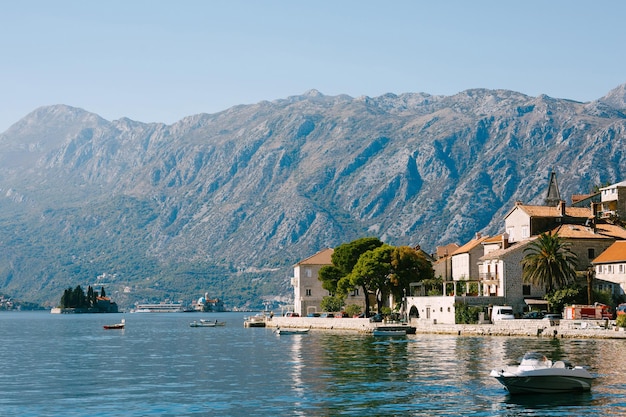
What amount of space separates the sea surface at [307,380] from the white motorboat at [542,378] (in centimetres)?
78

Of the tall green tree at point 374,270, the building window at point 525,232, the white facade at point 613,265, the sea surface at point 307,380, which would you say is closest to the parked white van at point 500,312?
the sea surface at point 307,380

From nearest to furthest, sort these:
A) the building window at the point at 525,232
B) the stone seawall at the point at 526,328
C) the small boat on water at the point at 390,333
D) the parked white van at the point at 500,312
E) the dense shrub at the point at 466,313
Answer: the stone seawall at the point at 526,328 → the parked white van at the point at 500,312 → the small boat on water at the point at 390,333 → the dense shrub at the point at 466,313 → the building window at the point at 525,232

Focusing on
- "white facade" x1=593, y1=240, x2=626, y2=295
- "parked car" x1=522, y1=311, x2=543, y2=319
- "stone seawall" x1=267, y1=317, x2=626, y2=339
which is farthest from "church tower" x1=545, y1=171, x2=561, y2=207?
"parked car" x1=522, y1=311, x2=543, y2=319

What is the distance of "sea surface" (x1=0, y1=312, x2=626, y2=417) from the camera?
56875mm

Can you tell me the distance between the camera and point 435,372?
73938 mm

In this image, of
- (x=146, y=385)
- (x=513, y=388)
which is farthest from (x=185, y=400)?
(x=513, y=388)

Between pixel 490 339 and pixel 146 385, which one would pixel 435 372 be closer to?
pixel 146 385

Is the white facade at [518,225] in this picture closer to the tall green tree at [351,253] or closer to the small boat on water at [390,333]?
the tall green tree at [351,253]

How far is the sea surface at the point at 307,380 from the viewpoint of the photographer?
56.9 metres

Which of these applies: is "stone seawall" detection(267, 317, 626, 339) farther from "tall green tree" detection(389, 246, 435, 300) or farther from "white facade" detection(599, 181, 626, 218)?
"white facade" detection(599, 181, 626, 218)

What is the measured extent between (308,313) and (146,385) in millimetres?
116234

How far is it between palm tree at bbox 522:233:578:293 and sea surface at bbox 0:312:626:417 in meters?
17.0

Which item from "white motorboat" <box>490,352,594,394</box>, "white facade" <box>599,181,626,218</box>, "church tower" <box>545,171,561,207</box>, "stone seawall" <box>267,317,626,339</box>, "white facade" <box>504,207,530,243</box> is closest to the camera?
"white motorboat" <box>490,352,594,394</box>

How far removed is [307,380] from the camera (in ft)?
235
